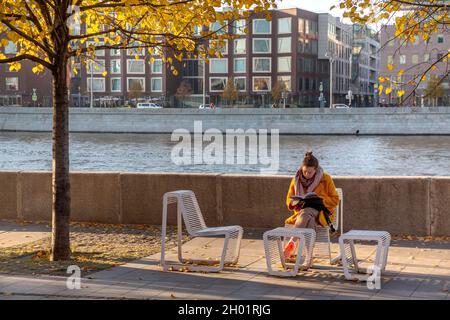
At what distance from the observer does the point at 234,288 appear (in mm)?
7453

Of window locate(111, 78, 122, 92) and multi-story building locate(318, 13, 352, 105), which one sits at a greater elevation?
multi-story building locate(318, 13, 352, 105)

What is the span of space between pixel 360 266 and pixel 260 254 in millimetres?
1431

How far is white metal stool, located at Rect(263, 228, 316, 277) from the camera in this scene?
7883mm

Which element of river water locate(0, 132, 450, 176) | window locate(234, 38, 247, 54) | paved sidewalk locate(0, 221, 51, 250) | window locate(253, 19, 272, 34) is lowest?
river water locate(0, 132, 450, 176)

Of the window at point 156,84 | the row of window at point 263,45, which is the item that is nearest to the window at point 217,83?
the row of window at point 263,45

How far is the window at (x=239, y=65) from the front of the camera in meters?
107

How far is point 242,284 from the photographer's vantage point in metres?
7.65

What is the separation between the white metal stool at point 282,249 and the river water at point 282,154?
25468mm

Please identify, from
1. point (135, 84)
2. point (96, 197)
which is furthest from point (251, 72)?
point (96, 197)

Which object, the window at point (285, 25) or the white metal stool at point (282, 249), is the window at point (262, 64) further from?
the white metal stool at point (282, 249)

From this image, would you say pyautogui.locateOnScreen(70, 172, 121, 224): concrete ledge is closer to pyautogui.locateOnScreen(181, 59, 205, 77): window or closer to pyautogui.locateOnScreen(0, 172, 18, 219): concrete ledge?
pyautogui.locateOnScreen(0, 172, 18, 219): concrete ledge

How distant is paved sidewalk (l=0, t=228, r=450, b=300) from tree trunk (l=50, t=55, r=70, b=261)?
1115mm

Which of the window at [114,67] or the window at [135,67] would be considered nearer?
the window at [114,67]

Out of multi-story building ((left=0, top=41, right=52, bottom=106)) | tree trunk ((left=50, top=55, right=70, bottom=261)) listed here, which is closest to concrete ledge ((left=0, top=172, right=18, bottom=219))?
tree trunk ((left=50, top=55, right=70, bottom=261))
